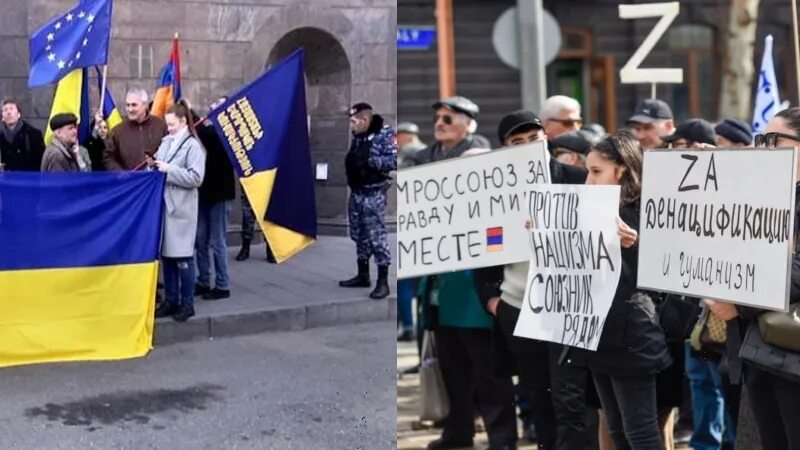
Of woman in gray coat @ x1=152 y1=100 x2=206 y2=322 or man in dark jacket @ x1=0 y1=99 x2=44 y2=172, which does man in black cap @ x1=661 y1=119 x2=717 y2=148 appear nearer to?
woman in gray coat @ x1=152 y1=100 x2=206 y2=322

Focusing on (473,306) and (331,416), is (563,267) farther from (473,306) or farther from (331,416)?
(331,416)

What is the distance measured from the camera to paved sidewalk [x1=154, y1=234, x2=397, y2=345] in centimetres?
860

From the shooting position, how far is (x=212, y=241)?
9305 mm

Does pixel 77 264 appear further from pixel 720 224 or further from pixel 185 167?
pixel 720 224

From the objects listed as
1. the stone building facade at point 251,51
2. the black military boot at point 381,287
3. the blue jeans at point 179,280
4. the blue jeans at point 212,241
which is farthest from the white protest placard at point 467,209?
the stone building facade at point 251,51

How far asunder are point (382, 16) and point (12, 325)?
7.31 metres

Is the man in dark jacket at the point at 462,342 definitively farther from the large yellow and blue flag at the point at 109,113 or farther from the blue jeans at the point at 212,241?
the large yellow and blue flag at the point at 109,113

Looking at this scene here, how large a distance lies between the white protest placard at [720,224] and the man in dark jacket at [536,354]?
725 mm

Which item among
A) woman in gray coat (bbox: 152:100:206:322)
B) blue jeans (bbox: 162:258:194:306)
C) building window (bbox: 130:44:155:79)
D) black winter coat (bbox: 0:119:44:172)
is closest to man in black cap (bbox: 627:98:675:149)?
woman in gray coat (bbox: 152:100:206:322)

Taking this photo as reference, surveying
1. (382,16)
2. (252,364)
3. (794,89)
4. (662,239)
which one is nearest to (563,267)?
(662,239)

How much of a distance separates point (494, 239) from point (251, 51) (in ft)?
25.3

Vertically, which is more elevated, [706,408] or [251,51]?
[251,51]

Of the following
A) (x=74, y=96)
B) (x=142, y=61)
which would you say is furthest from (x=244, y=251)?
(x=74, y=96)

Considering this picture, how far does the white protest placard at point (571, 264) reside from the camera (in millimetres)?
4895
